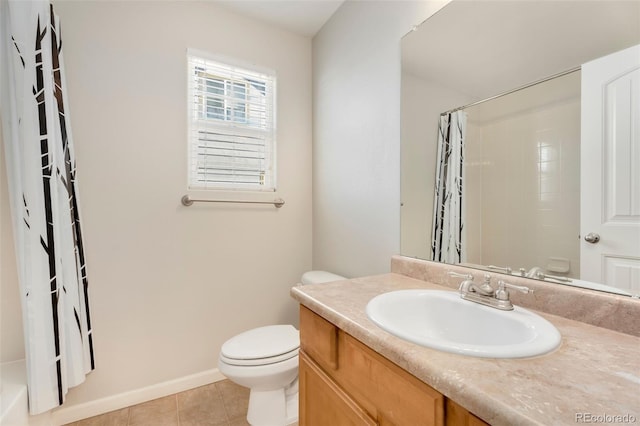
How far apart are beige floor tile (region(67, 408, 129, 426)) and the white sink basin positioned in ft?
5.37

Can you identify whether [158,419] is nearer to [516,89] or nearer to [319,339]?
[319,339]

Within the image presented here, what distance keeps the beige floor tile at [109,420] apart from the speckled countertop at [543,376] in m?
1.61

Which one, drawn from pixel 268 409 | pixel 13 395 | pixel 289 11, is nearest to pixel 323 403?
pixel 268 409

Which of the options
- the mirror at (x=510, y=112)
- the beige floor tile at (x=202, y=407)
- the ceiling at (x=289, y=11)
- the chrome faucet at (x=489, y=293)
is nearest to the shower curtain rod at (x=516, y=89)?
the mirror at (x=510, y=112)

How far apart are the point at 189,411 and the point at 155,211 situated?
117 centimetres

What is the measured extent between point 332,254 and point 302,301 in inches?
38.0

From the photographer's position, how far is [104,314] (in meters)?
1.60

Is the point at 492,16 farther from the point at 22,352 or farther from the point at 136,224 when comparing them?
the point at 22,352

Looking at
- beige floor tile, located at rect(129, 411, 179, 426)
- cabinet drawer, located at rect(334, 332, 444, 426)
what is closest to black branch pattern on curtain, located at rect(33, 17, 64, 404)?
beige floor tile, located at rect(129, 411, 179, 426)

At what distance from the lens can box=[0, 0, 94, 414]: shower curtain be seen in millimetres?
1260

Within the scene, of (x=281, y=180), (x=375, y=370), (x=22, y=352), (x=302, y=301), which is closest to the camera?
(x=375, y=370)

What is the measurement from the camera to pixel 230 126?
1946mm

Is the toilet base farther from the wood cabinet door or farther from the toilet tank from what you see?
the toilet tank

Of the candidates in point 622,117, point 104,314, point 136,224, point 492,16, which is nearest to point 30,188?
point 136,224
